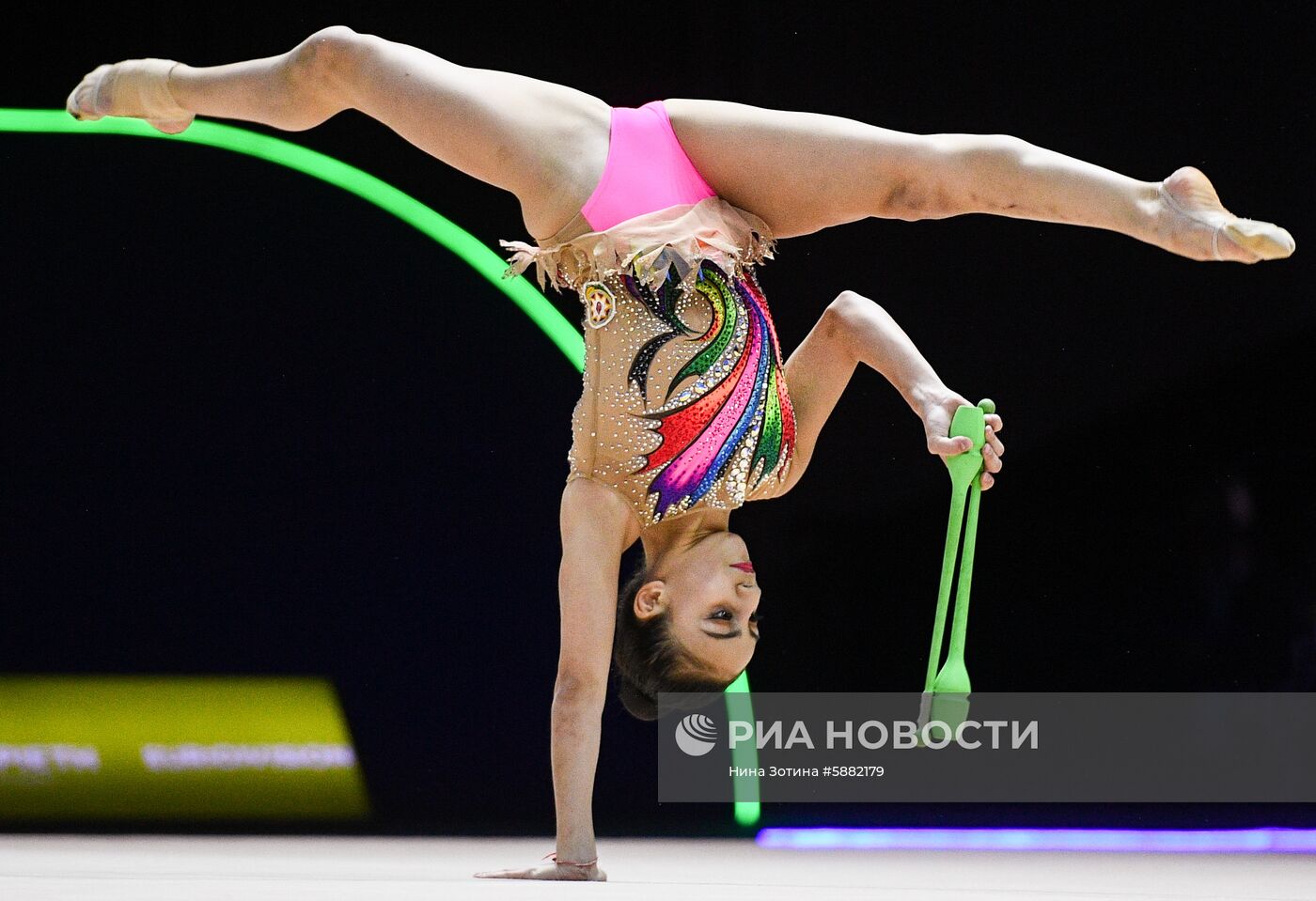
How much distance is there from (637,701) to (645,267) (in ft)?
2.46

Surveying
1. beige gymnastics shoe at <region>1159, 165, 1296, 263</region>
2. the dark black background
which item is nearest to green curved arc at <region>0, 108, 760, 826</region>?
the dark black background

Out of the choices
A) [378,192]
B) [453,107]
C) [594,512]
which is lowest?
[594,512]

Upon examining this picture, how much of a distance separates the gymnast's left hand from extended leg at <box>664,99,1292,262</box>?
293 mm

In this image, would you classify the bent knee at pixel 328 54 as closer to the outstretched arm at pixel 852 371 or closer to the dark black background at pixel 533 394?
the outstretched arm at pixel 852 371

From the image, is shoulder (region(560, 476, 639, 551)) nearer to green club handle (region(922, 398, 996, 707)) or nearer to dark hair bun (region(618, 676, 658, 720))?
dark hair bun (region(618, 676, 658, 720))

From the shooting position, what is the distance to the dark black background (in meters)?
3.72

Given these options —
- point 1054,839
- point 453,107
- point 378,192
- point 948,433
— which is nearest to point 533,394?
point 378,192

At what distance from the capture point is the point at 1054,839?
3602mm

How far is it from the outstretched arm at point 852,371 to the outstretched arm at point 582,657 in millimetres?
409

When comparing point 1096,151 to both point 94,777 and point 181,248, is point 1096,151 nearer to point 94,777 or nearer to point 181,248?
point 181,248

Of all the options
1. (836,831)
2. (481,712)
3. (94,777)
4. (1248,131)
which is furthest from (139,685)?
(1248,131)

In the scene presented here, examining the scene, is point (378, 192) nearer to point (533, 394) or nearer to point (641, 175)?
point (533, 394)

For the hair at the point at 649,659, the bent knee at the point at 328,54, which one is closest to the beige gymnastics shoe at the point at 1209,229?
the hair at the point at 649,659

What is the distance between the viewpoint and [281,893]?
6.98 ft
